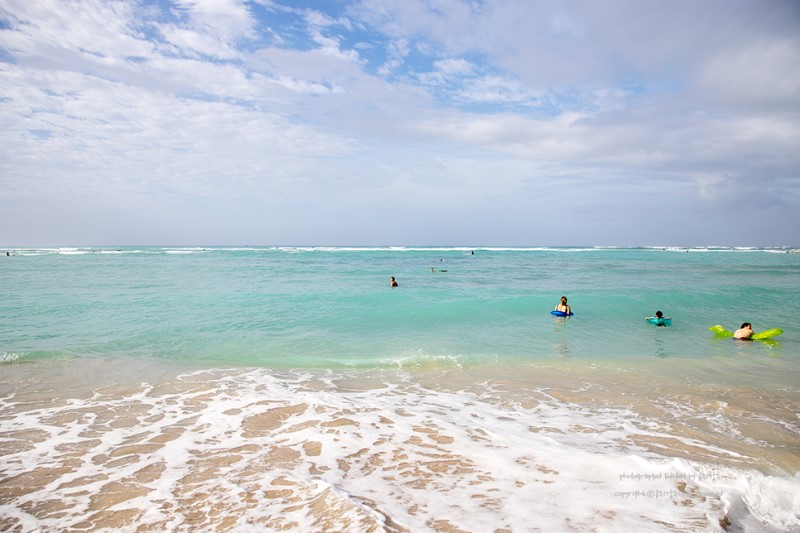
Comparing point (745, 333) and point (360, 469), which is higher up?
point (360, 469)

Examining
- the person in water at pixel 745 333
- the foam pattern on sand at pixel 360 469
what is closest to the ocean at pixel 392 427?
the foam pattern on sand at pixel 360 469

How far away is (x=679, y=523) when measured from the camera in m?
3.66

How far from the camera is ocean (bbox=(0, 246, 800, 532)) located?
12.7 feet

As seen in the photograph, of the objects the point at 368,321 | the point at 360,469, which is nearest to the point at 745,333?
the point at 368,321

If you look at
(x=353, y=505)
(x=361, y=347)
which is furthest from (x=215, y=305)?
(x=353, y=505)

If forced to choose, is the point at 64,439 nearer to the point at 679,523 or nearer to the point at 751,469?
the point at 679,523

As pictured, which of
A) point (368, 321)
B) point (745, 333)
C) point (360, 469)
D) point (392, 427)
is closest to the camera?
point (360, 469)

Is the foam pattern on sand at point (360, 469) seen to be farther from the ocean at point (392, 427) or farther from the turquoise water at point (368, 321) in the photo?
the turquoise water at point (368, 321)

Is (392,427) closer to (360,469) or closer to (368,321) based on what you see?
(360,469)

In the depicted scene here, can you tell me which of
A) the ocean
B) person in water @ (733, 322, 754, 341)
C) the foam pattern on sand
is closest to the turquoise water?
the ocean

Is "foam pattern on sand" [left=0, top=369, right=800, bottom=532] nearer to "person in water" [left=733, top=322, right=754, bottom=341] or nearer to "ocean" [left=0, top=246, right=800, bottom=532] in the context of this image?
"ocean" [left=0, top=246, right=800, bottom=532]

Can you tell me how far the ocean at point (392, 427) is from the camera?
3883 mm

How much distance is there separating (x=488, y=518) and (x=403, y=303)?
16.2m

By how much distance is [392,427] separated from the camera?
5.93 metres
